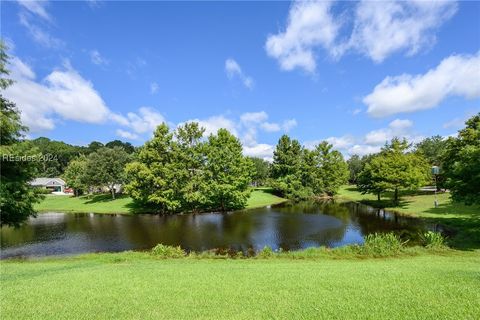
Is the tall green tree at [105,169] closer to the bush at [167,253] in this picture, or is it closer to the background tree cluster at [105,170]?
the background tree cluster at [105,170]

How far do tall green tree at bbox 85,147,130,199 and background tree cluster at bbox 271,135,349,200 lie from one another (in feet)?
107

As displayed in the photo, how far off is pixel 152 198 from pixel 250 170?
19022 millimetres

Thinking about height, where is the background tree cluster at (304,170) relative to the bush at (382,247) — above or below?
above

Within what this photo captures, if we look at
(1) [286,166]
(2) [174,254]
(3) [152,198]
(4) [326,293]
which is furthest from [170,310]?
(1) [286,166]

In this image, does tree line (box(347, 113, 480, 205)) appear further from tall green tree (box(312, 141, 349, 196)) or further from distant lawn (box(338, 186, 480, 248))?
tall green tree (box(312, 141, 349, 196))

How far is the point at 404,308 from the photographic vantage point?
7.04 m

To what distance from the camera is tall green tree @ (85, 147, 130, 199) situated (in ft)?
192

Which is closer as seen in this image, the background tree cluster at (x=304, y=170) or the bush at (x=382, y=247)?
the bush at (x=382, y=247)

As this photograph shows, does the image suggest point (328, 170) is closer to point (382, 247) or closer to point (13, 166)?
point (382, 247)

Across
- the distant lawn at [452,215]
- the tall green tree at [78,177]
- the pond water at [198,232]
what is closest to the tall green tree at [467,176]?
the distant lawn at [452,215]

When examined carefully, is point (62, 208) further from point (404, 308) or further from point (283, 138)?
point (404, 308)

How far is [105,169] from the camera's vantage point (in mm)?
58719

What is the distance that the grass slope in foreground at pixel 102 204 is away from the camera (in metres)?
50.3

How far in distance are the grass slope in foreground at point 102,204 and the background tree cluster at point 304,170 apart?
4096mm
